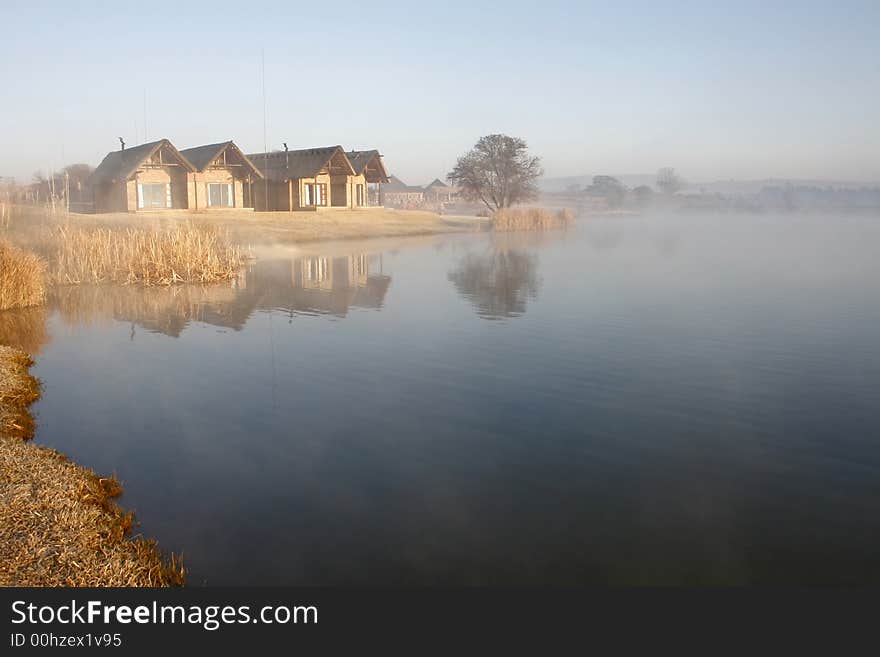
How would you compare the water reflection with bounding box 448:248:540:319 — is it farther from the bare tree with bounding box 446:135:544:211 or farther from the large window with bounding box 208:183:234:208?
the bare tree with bounding box 446:135:544:211

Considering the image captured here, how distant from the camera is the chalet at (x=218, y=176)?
154ft

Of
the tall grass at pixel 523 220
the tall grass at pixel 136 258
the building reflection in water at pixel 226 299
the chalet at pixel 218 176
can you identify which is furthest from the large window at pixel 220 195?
the tall grass at pixel 136 258

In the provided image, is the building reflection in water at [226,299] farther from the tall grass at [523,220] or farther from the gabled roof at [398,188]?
the gabled roof at [398,188]

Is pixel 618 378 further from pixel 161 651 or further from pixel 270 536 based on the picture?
pixel 161 651

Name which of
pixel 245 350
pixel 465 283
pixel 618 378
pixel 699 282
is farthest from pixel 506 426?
pixel 699 282

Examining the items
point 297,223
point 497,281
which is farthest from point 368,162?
point 497,281

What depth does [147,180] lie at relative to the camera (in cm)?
4575

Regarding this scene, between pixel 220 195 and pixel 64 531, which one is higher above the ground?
pixel 220 195

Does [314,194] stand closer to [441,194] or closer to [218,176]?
[218,176]

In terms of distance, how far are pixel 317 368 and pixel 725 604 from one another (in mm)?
8994

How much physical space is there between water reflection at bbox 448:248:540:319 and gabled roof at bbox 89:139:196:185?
20.4 metres

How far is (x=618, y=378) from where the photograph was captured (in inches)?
491

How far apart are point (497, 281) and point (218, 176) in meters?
29.3

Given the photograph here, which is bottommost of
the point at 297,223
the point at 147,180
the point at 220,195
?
the point at 297,223
